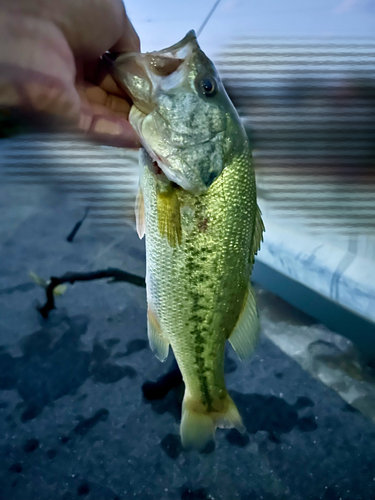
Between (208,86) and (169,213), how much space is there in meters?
0.22

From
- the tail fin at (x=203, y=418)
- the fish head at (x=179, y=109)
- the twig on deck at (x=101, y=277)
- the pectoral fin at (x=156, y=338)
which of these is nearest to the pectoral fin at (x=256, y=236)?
Result: the fish head at (x=179, y=109)

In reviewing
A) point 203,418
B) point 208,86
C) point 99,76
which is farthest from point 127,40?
point 203,418

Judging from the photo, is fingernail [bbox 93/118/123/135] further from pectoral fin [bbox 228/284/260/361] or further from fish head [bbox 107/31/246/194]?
pectoral fin [bbox 228/284/260/361]

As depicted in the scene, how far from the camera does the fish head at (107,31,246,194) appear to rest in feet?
1.61

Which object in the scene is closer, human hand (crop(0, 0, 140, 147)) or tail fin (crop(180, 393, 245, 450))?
human hand (crop(0, 0, 140, 147))

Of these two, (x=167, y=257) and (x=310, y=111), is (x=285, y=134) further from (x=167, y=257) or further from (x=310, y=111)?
(x=167, y=257)

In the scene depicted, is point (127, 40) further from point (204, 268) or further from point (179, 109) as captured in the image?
point (204, 268)

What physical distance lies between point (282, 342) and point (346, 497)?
54 cm

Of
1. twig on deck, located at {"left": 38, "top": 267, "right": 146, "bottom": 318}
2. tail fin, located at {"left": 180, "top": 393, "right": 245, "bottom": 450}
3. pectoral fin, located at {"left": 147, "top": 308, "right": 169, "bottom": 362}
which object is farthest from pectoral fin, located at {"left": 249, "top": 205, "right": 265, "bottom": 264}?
twig on deck, located at {"left": 38, "top": 267, "right": 146, "bottom": 318}

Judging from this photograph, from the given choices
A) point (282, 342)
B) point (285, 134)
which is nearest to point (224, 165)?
point (282, 342)

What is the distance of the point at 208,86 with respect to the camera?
1.67ft

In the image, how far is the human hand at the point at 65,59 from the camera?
48 cm

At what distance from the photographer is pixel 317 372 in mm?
1187

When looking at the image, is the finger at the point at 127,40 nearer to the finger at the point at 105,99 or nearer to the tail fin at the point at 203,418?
the finger at the point at 105,99
